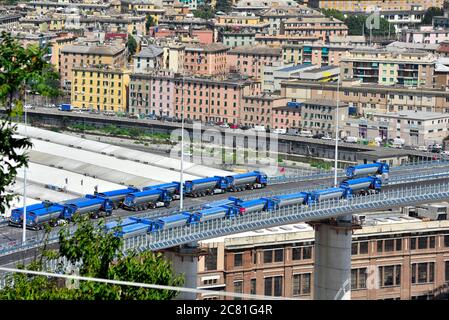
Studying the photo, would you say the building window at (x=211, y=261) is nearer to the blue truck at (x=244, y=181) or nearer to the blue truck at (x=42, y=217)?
the blue truck at (x=244, y=181)

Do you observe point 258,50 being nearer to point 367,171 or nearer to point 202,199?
point 367,171

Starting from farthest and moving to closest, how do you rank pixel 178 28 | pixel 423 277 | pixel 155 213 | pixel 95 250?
1. pixel 178 28
2. pixel 423 277
3. pixel 155 213
4. pixel 95 250

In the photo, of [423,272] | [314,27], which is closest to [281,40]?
[314,27]

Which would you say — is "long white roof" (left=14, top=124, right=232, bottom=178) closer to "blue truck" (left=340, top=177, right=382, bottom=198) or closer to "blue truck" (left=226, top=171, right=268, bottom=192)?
"blue truck" (left=226, top=171, right=268, bottom=192)

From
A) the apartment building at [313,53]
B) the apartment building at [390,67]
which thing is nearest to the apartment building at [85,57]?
the apartment building at [313,53]

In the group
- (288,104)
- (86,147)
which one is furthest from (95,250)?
(288,104)

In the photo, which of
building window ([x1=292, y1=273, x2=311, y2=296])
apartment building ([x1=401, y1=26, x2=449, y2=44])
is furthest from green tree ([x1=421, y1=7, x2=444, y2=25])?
building window ([x1=292, y1=273, x2=311, y2=296])

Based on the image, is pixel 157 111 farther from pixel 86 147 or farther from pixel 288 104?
pixel 86 147
